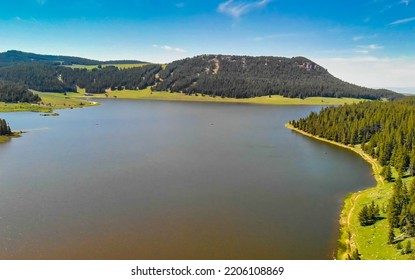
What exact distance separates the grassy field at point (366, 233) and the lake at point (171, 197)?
1.65 metres

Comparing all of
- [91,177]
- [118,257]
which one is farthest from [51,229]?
[91,177]

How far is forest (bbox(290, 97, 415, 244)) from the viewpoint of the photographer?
4618cm

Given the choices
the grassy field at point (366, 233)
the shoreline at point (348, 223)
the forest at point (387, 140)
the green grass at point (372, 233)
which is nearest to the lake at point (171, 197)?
the shoreline at point (348, 223)

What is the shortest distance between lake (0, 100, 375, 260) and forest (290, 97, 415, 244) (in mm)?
5561

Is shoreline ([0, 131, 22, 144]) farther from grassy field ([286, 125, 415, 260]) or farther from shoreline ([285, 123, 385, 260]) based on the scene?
grassy field ([286, 125, 415, 260])

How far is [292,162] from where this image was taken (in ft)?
283

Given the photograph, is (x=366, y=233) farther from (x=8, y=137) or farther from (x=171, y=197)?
(x=8, y=137)

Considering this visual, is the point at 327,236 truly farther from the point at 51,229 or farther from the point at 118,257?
the point at 51,229

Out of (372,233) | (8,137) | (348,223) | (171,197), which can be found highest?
(372,233)

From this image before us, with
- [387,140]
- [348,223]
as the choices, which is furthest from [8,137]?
[387,140]

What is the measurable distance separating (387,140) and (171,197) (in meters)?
60.1

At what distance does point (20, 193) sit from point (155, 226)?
26.9m

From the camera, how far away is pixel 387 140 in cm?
8931

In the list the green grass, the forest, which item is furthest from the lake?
Result: the forest
